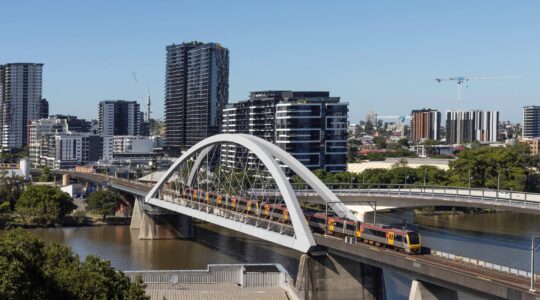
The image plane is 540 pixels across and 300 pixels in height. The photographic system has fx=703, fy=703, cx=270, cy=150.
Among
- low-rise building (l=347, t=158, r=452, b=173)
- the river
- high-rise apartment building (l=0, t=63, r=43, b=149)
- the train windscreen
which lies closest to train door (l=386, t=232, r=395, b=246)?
the train windscreen

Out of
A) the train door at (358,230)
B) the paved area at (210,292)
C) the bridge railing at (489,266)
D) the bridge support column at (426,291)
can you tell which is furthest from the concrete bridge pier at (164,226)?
the bridge support column at (426,291)

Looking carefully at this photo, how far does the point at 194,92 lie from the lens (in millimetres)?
140375

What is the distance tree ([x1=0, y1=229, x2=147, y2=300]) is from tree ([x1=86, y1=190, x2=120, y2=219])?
4800cm

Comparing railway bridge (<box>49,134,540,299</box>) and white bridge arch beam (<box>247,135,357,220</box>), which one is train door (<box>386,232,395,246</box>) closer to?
railway bridge (<box>49,134,540,299</box>)

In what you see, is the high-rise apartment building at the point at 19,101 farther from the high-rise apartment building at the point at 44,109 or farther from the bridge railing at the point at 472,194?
the bridge railing at the point at 472,194

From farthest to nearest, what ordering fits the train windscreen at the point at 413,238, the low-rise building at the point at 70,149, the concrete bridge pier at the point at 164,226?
1. the low-rise building at the point at 70,149
2. the concrete bridge pier at the point at 164,226
3. the train windscreen at the point at 413,238

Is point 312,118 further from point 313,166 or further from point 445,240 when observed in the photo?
point 445,240

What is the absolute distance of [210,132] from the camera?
136 meters

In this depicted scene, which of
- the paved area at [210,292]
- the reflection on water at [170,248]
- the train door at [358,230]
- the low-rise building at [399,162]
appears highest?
the low-rise building at [399,162]

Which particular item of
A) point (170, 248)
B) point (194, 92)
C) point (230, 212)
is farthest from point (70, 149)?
point (230, 212)

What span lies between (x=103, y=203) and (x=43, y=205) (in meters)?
6.45

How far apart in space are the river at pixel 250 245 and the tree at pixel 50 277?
18643 mm

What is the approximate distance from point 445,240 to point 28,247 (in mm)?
39095

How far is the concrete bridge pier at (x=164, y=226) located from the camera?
60.4 m
